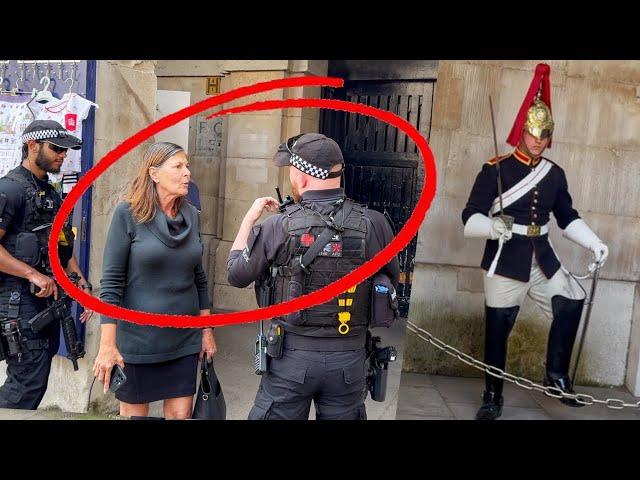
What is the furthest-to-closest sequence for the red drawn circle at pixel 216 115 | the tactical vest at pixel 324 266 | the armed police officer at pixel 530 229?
the armed police officer at pixel 530 229 → the red drawn circle at pixel 216 115 → the tactical vest at pixel 324 266

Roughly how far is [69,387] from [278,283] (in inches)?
76.3

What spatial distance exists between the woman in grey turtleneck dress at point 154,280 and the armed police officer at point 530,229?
68.1 inches

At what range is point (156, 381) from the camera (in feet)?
12.0

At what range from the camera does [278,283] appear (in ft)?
11.4

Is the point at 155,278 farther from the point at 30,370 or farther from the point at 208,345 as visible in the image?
the point at 30,370

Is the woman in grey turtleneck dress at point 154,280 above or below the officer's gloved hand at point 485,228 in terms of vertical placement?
below

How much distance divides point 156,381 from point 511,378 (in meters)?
2.19

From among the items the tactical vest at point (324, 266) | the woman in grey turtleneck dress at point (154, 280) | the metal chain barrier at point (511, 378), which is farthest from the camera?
the metal chain barrier at point (511, 378)

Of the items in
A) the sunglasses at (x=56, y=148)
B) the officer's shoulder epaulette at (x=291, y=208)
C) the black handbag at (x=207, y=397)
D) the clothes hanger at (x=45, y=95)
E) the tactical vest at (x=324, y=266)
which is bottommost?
the black handbag at (x=207, y=397)

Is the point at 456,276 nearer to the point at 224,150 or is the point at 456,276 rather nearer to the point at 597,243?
the point at 597,243

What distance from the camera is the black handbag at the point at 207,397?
3.84 m

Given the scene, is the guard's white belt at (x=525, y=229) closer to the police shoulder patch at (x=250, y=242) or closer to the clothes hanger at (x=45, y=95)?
the police shoulder patch at (x=250, y=242)

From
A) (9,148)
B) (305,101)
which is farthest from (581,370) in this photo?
(9,148)

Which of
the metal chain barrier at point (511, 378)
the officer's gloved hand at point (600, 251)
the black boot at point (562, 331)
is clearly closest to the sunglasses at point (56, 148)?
the metal chain barrier at point (511, 378)
